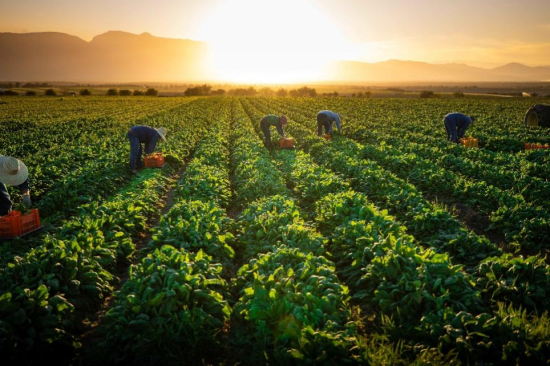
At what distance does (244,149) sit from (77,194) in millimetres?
8136

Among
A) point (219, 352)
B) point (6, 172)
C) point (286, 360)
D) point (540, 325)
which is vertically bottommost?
point (219, 352)

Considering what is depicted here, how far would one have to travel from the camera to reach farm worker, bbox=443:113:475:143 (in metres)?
19.6

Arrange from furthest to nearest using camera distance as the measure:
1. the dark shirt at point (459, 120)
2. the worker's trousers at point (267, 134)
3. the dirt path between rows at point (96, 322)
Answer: the dark shirt at point (459, 120) < the worker's trousers at point (267, 134) < the dirt path between rows at point (96, 322)

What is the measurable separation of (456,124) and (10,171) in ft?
66.4

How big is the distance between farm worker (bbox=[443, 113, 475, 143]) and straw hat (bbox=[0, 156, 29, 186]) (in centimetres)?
1954

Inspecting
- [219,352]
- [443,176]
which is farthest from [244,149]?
[219,352]

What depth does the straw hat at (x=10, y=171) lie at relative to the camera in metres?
8.45

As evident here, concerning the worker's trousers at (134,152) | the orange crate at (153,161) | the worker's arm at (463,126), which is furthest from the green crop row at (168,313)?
the worker's arm at (463,126)

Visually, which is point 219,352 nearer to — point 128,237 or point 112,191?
point 128,237

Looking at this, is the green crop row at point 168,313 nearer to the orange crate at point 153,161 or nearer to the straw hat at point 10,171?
the straw hat at point 10,171

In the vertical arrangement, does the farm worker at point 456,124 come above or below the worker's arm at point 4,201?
above

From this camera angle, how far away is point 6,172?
8.49m

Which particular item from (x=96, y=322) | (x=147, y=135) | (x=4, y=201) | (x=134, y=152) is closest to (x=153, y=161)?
(x=134, y=152)

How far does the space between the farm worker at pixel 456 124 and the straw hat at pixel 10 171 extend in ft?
64.1
